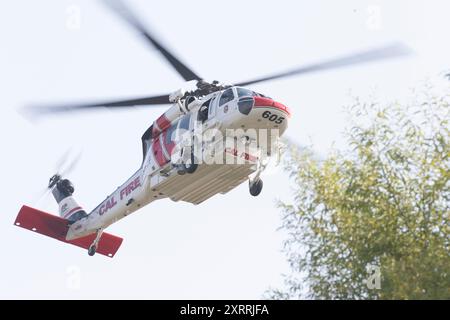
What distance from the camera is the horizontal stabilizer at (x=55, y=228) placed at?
27.9 meters

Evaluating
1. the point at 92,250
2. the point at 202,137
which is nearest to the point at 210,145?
the point at 202,137

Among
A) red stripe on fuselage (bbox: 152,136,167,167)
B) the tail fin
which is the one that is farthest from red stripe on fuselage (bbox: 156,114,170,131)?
the tail fin

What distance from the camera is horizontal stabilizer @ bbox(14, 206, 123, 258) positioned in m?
27.9

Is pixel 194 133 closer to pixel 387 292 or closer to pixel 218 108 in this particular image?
pixel 218 108

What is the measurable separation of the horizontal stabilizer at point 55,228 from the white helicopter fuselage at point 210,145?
3652mm

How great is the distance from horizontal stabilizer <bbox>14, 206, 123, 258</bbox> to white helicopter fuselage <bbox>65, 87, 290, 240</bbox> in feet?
12.0

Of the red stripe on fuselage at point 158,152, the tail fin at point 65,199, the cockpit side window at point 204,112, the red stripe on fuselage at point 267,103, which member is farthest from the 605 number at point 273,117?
the tail fin at point 65,199

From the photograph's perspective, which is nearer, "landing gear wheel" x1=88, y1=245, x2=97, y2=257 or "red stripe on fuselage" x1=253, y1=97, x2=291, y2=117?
"red stripe on fuselage" x1=253, y1=97, x2=291, y2=117

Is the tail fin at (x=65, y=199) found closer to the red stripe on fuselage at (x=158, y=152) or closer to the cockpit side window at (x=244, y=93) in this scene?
the red stripe on fuselage at (x=158, y=152)

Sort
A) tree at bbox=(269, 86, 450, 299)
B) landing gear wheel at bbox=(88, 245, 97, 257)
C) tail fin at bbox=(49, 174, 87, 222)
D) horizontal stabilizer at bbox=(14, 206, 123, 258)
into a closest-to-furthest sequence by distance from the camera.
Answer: tree at bbox=(269, 86, 450, 299) < landing gear wheel at bbox=(88, 245, 97, 257) < horizontal stabilizer at bbox=(14, 206, 123, 258) < tail fin at bbox=(49, 174, 87, 222)

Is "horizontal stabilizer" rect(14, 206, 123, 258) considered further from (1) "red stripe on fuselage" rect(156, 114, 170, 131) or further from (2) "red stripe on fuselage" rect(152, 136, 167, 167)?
(1) "red stripe on fuselage" rect(156, 114, 170, 131)

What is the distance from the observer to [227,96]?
22281 mm
